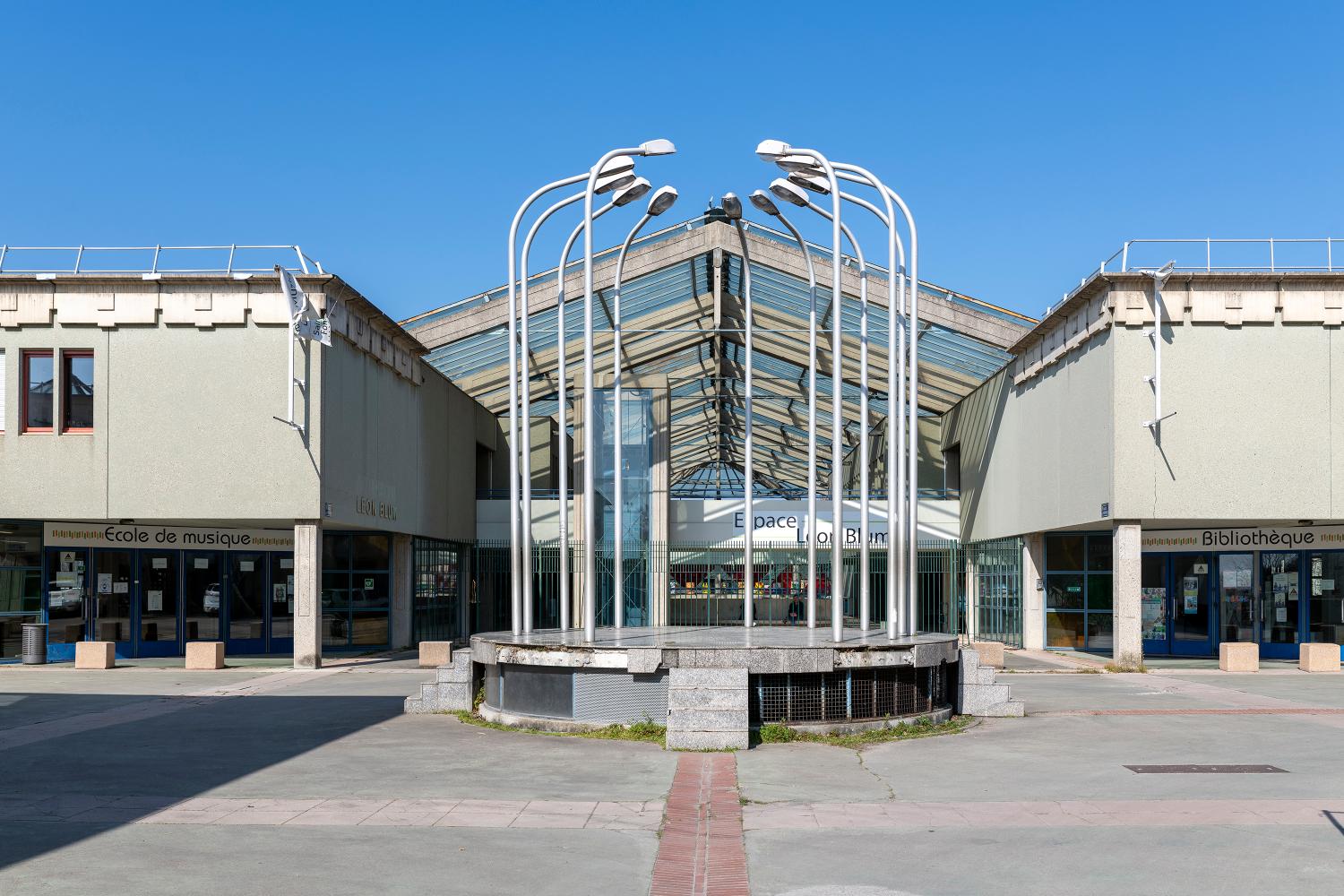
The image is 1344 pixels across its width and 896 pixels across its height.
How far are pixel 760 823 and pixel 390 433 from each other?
21449 mm

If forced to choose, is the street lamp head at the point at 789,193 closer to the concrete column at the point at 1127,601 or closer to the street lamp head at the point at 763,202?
the street lamp head at the point at 763,202

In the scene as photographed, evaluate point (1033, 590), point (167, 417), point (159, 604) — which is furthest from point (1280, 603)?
point (159, 604)

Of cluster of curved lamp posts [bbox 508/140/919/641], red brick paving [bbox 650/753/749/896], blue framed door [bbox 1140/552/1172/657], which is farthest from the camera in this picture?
blue framed door [bbox 1140/552/1172/657]

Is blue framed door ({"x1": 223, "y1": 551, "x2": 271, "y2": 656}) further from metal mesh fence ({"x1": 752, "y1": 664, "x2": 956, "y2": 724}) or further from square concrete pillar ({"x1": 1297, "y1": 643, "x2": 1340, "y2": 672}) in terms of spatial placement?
square concrete pillar ({"x1": 1297, "y1": 643, "x2": 1340, "y2": 672})

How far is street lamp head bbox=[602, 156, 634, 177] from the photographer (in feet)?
55.6

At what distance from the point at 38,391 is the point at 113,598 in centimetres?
527

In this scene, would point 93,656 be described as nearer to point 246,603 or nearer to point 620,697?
point 246,603

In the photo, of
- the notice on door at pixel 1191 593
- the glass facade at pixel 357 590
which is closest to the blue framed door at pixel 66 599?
the glass facade at pixel 357 590

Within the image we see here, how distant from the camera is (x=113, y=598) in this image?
92.7 feet

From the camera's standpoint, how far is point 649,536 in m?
34.7

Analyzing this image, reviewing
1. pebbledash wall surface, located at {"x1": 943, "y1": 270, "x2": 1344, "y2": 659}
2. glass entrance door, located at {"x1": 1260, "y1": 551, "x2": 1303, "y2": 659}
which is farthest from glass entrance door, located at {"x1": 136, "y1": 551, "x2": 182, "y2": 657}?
glass entrance door, located at {"x1": 1260, "y1": 551, "x2": 1303, "y2": 659}

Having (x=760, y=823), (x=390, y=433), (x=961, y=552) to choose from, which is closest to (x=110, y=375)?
(x=390, y=433)

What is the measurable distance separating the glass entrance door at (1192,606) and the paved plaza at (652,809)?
12717mm

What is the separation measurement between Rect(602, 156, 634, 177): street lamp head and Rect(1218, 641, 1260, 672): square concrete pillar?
1512cm
